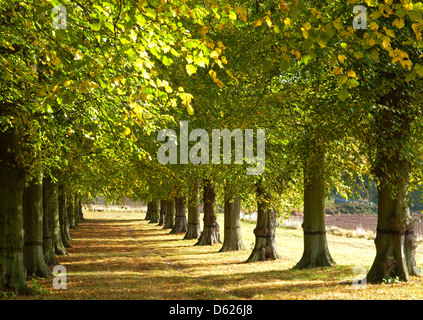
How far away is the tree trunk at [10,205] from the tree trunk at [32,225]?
3.27 meters

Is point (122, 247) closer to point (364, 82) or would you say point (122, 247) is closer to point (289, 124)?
point (289, 124)

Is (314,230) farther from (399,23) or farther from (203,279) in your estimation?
(399,23)

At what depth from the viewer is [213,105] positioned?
17.9m

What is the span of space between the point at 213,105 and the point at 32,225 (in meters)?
8.28

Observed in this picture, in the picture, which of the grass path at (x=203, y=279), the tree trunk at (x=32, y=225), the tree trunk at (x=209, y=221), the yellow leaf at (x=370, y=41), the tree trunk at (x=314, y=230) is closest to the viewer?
the yellow leaf at (x=370, y=41)

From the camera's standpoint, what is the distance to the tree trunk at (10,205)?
1334 centimetres

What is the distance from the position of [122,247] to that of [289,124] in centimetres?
1930

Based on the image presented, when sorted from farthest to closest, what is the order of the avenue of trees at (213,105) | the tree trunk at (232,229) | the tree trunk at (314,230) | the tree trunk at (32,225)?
the tree trunk at (232,229), the tree trunk at (314,230), the tree trunk at (32,225), the avenue of trees at (213,105)

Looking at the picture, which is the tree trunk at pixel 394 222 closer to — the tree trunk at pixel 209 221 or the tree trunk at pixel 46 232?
the tree trunk at pixel 46 232

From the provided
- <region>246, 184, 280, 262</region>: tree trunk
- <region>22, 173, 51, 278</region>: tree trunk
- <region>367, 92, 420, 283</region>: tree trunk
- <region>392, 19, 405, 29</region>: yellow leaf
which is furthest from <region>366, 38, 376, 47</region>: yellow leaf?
<region>246, 184, 280, 262</region>: tree trunk

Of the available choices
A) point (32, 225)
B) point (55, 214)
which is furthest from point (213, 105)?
point (55, 214)

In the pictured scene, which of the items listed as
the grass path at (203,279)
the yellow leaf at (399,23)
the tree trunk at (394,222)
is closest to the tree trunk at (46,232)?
the grass path at (203,279)
